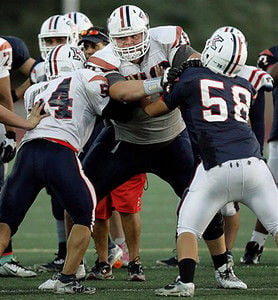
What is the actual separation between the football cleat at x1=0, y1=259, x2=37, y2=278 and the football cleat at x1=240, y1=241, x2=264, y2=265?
1565 mm

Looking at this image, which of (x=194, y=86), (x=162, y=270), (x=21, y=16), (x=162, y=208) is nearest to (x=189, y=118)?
(x=194, y=86)

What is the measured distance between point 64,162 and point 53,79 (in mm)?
613

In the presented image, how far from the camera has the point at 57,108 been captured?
637 cm

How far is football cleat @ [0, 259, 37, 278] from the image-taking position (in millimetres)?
7184

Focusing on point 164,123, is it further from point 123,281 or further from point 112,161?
point 123,281

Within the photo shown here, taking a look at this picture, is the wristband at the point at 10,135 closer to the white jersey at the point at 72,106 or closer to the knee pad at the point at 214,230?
the white jersey at the point at 72,106

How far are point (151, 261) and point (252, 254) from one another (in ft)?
2.50

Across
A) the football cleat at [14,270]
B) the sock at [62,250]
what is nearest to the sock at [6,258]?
the football cleat at [14,270]

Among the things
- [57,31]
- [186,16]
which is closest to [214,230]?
[57,31]

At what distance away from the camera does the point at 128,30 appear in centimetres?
672

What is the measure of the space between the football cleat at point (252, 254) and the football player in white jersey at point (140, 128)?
940 millimetres

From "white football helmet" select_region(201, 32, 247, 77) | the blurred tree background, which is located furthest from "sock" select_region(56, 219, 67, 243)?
the blurred tree background

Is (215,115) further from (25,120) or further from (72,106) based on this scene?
(25,120)

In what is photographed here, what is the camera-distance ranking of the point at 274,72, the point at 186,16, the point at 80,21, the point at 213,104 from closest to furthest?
the point at 213,104 → the point at 274,72 → the point at 80,21 → the point at 186,16
